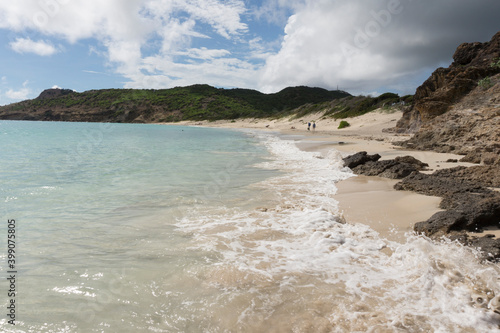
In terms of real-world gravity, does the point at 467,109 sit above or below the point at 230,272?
above

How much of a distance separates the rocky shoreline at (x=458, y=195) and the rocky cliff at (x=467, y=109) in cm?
201

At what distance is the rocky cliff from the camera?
1188 cm

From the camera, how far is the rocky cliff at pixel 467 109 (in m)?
11.9

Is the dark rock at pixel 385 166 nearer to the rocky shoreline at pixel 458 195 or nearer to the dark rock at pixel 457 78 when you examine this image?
the rocky shoreline at pixel 458 195

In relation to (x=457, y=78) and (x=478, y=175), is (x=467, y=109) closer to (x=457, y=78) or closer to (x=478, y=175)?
(x=457, y=78)

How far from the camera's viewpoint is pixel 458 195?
18.7 feet

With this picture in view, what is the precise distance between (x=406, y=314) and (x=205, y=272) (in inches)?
88.6

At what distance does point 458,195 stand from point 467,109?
11164mm

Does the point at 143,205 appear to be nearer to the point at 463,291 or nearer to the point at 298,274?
the point at 298,274

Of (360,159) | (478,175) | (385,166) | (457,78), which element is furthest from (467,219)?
(457,78)

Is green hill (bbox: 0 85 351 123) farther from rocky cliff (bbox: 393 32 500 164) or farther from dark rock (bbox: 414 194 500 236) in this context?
dark rock (bbox: 414 194 500 236)

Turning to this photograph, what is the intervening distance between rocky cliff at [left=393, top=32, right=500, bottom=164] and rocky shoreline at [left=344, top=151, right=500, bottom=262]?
2.01m

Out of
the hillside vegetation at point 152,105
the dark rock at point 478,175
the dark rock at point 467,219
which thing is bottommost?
the dark rock at point 467,219

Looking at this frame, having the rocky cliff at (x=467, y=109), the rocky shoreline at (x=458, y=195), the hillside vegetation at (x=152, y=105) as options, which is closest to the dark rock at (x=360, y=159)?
the rocky shoreline at (x=458, y=195)
